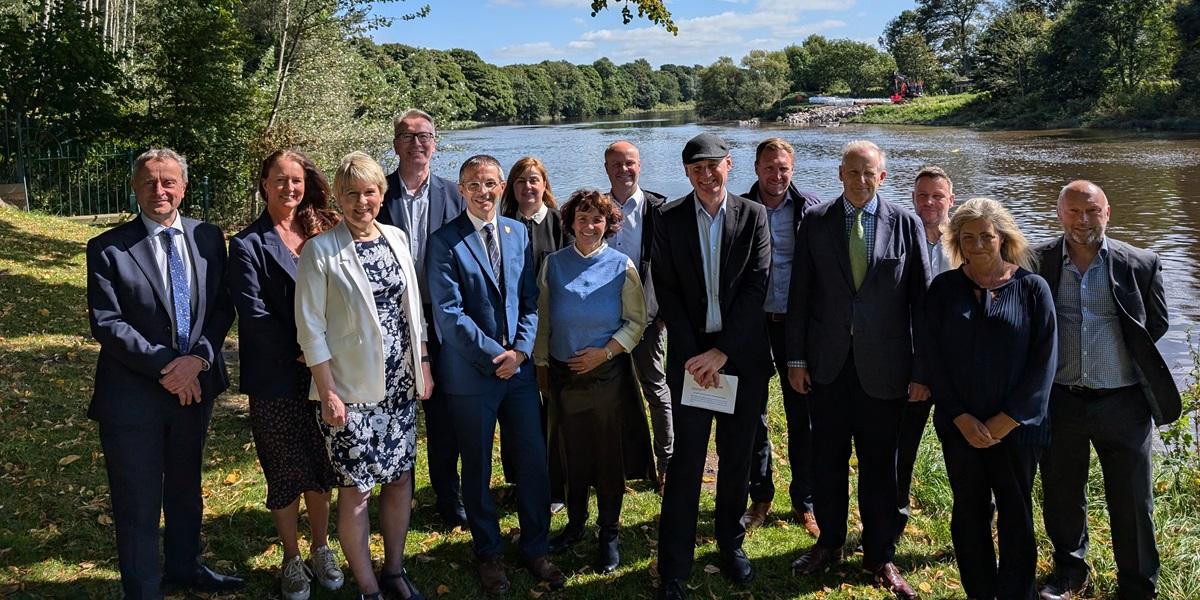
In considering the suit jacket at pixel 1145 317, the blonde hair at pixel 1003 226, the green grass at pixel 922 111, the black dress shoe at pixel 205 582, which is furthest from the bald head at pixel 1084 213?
the green grass at pixel 922 111

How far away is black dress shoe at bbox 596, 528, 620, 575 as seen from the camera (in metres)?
4.23

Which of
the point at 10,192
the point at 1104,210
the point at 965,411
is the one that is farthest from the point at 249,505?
the point at 10,192

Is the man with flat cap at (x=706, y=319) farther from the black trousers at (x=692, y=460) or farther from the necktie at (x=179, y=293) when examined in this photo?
the necktie at (x=179, y=293)

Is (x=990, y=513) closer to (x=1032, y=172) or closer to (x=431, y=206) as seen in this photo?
(x=431, y=206)

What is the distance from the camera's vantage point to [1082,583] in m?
4.06

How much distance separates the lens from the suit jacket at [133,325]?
3.37 m

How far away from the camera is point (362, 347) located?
3.47 m

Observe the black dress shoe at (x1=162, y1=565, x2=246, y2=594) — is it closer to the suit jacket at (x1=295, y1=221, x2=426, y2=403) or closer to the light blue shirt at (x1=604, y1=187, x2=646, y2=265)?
the suit jacket at (x1=295, y1=221, x2=426, y2=403)

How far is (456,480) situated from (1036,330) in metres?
3.08

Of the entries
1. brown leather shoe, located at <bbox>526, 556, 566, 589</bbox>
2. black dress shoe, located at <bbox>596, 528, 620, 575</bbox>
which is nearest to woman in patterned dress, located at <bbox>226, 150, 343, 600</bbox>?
brown leather shoe, located at <bbox>526, 556, 566, 589</bbox>

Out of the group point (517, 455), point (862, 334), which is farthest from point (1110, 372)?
point (517, 455)

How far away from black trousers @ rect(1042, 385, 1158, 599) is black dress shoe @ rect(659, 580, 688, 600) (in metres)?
1.83

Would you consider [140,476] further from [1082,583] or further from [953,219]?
[1082,583]

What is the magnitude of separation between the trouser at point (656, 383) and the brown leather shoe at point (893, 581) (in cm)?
131
